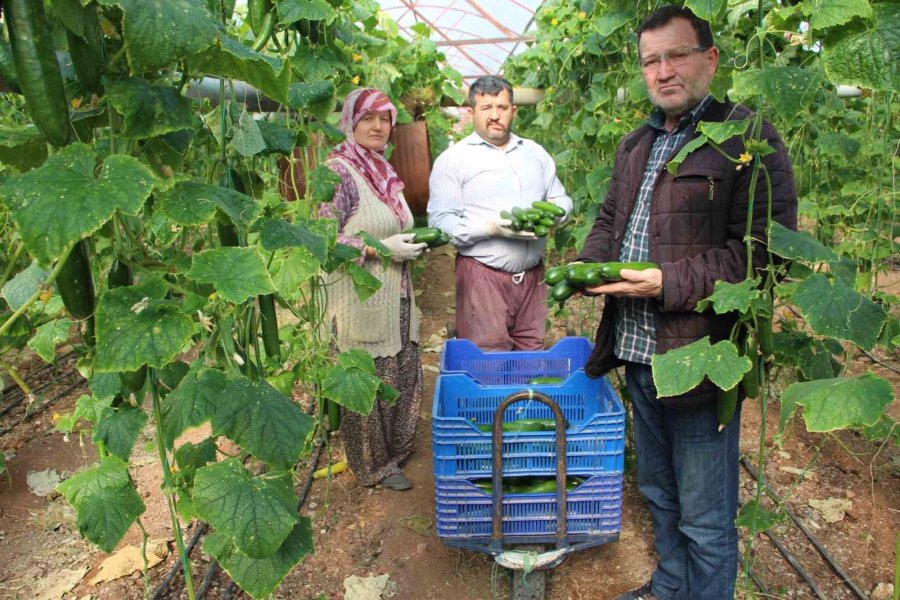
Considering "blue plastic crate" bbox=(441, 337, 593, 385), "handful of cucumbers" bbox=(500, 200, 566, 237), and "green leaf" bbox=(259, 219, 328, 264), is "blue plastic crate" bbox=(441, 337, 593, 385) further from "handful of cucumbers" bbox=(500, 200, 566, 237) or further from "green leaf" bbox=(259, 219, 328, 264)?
"green leaf" bbox=(259, 219, 328, 264)

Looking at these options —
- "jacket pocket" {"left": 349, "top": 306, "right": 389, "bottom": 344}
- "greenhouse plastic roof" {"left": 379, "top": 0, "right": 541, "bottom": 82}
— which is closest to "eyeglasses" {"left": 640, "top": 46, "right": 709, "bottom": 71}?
"jacket pocket" {"left": 349, "top": 306, "right": 389, "bottom": 344}

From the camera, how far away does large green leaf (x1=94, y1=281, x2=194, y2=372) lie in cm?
112

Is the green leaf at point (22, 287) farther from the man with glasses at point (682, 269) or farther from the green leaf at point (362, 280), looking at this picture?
the man with glasses at point (682, 269)

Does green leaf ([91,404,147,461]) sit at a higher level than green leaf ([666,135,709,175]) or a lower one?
lower

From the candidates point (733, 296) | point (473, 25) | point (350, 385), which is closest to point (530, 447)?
point (350, 385)

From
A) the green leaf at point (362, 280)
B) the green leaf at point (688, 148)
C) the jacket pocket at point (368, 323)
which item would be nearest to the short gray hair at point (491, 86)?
the jacket pocket at point (368, 323)

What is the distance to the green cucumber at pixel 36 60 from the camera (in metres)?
0.97

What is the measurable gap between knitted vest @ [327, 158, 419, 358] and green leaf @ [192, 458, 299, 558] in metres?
1.81

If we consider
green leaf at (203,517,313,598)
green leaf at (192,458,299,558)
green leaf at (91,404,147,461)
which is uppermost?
green leaf at (91,404,147,461)

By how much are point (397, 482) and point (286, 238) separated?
2301 millimetres

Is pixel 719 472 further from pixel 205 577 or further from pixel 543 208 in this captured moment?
pixel 205 577

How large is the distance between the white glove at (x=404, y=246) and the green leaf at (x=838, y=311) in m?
1.80

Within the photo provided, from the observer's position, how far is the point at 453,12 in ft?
40.9

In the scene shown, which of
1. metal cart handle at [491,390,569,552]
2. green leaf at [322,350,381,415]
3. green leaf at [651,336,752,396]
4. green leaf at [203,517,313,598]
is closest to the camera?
green leaf at [203,517,313,598]
